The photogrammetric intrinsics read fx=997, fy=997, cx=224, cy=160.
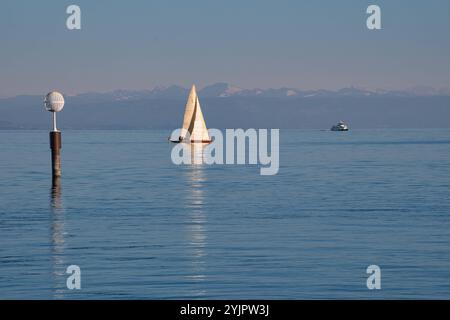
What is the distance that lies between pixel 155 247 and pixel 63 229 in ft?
25.4

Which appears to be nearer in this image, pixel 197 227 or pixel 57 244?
pixel 57 244

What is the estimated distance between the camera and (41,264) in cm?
3066

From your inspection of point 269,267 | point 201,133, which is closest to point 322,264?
point 269,267

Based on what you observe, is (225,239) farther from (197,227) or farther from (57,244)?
(57,244)

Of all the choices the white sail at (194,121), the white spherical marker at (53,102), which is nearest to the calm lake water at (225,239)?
the white spherical marker at (53,102)

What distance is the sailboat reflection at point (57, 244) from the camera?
26.5 metres

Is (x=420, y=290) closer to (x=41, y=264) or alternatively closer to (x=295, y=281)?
(x=295, y=281)

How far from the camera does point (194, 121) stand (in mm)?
163125

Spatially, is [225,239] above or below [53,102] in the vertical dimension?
below

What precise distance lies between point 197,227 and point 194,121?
122 meters

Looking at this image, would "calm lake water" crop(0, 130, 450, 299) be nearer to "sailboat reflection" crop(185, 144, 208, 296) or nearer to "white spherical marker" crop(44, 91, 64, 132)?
"sailboat reflection" crop(185, 144, 208, 296)

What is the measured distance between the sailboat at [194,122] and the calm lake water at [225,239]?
91.5 metres

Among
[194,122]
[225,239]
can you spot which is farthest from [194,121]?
[225,239]
